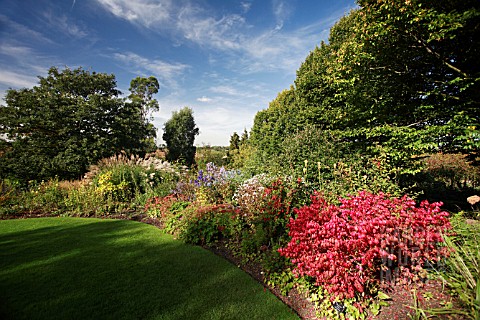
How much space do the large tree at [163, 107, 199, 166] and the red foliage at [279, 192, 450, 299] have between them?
86.6 feet

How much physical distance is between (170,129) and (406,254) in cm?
2910

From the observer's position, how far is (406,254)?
260cm

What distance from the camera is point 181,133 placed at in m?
28.9

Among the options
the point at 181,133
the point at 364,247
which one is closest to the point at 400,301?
the point at 364,247

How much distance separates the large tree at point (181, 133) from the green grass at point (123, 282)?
23683 mm

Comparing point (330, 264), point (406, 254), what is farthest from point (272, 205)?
point (406, 254)

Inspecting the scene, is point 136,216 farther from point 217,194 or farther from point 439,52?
point 439,52

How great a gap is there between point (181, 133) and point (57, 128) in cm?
1486

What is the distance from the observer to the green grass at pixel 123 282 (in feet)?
8.99

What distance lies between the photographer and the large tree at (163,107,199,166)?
2866cm

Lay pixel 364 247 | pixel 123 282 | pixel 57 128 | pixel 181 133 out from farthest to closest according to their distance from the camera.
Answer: pixel 181 133 → pixel 57 128 → pixel 123 282 → pixel 364 247

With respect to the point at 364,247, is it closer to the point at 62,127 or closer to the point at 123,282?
the point at 123,282

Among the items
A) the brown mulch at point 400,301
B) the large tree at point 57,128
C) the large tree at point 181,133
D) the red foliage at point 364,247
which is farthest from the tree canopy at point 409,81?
the large tree at point 181,133

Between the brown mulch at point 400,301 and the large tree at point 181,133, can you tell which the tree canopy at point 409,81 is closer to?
the brown mulch at point 400,301
